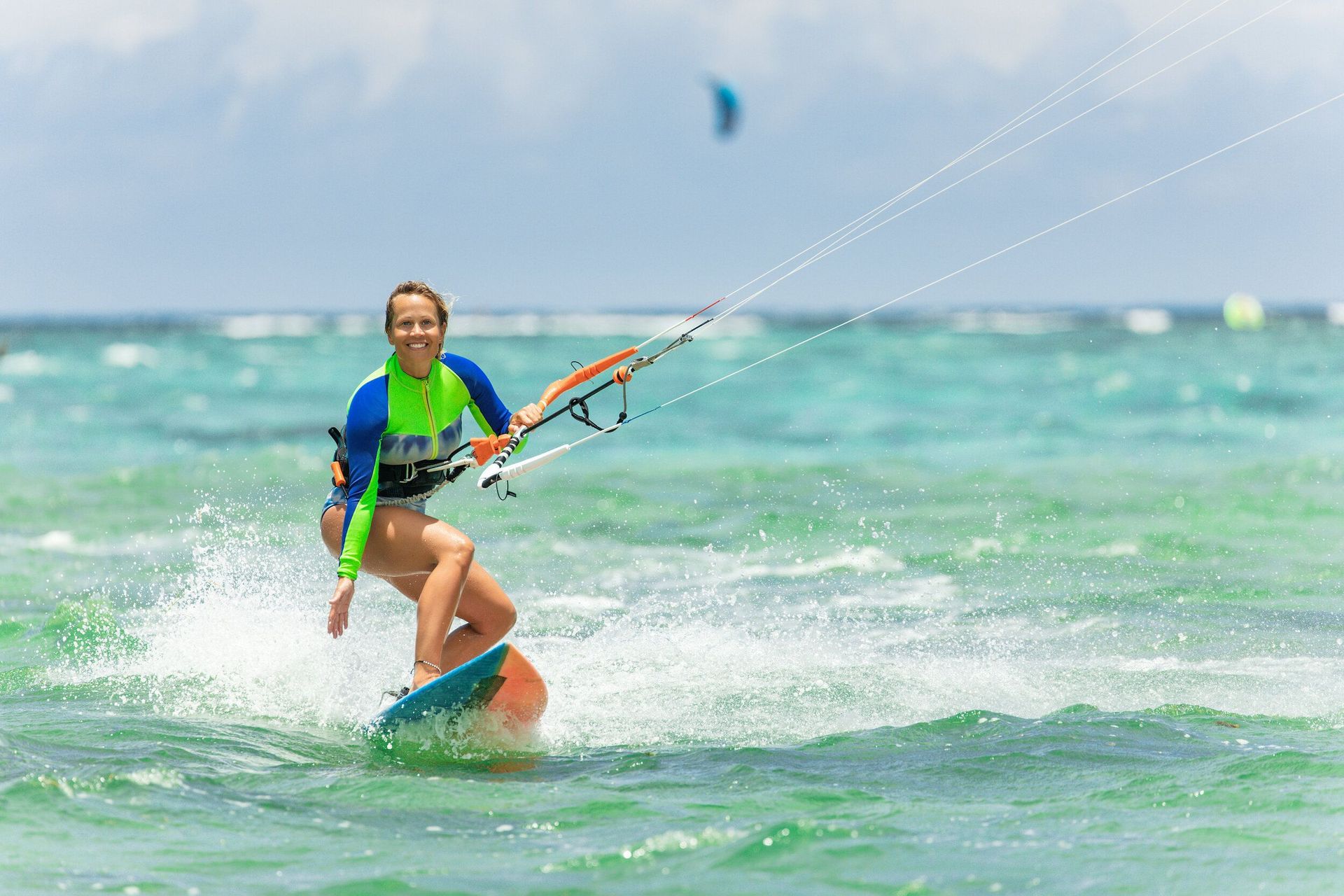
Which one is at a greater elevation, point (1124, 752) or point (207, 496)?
point (207, 496)

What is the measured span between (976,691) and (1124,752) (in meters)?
1.14

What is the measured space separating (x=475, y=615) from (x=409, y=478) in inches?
26.7

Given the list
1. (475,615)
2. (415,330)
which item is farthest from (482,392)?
(475,615)

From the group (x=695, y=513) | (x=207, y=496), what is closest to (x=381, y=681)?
(x=695, y=513)

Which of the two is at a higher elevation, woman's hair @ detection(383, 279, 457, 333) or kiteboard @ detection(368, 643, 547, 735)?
woman's hair @ detection(383, 279, 457, 333)

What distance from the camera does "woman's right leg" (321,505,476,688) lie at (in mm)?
5492

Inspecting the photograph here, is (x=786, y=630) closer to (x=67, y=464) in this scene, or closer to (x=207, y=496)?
(x=207, y=496)

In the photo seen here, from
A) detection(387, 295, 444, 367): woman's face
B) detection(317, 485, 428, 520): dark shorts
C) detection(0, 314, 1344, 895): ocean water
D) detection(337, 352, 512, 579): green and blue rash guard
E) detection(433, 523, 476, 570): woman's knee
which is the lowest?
detection(0, 314, 1344, 895): ocean water

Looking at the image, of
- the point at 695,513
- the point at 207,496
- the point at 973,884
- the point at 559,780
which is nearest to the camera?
the point at 973,884

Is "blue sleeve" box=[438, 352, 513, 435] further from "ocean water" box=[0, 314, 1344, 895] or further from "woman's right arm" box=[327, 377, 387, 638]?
"ocean water" box=[0, 314, 1344, 895]

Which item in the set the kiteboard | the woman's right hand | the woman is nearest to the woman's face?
the woman

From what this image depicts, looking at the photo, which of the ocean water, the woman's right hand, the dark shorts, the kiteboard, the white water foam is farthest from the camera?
the white water foam

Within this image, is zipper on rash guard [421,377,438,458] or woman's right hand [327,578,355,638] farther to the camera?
zipper on rash guard [421,377,438,458]

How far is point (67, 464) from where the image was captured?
59.5 ft
